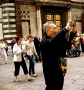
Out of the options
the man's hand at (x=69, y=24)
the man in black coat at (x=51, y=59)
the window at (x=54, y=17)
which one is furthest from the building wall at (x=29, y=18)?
the man's hand at (x=69, y=24)

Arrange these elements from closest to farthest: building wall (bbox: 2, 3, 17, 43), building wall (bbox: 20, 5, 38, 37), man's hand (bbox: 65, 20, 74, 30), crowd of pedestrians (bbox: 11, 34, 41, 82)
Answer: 1. man's hand (bbox: 65, 20, 74, 30)
2. crowd of pedestrians (bbox: 11, 34, 41, 82)
3. building wall (bbox: 2, 3, 17, 43)
4. building wall (bbox: 20, 5, 38, 37)

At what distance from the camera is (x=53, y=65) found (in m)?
3.82

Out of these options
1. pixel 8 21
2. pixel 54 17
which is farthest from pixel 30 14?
pixel 54 17

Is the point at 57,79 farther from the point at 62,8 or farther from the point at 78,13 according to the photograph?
the point at 78,13

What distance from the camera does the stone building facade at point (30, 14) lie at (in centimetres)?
2039

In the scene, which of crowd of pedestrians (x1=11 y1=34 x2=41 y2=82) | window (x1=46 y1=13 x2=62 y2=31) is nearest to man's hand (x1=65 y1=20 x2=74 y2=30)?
crowd of pedestrians (x1=11 y1=34 x2=41 y2=82)

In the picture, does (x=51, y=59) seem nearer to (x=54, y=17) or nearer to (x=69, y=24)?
(x=69, y=24)

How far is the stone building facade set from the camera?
66.9 feet

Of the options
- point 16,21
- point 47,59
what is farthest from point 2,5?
point 47,59

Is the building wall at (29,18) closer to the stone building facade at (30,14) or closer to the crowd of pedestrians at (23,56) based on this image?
the stone building facade at (30,14)

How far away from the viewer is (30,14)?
21.6 meters

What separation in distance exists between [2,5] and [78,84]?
1454cm

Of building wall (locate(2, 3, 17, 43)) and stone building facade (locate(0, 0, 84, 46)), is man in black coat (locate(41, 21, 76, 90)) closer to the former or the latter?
stone building facade (locate(0, 0, 84, 46))

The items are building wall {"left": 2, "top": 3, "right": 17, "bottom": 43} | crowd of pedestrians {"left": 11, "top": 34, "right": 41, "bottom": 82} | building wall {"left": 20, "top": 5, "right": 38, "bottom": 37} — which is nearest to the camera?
crowd of pedestrians {"left": 11, "top": 34, "right": 41, "bottom": 82}
